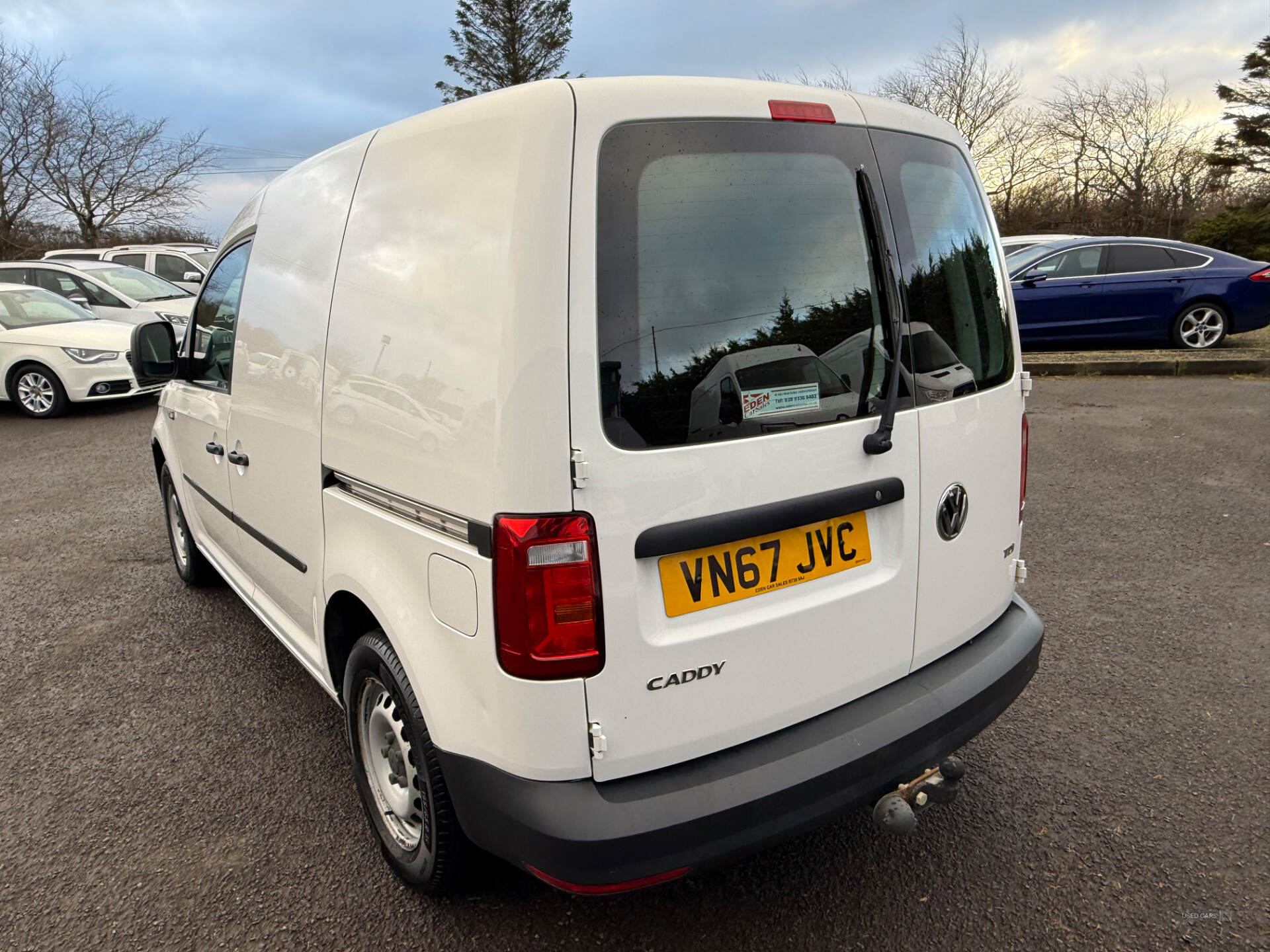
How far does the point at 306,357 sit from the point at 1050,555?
3.88 meters

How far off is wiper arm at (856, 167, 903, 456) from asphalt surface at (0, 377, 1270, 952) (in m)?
1.24

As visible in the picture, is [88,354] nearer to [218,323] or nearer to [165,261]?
[165,261]

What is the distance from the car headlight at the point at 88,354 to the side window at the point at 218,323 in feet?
23.1

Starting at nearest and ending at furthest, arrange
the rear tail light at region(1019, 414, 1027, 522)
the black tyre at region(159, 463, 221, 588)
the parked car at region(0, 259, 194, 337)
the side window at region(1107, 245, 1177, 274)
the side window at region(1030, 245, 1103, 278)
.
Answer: the rear tail light at region(1019, 414, 1027, 522) < the black tyre at region(159, 463, 221, 588) < the side window at region(1107, 245, 1177, 274) < the side window at region(1030, 245, 1103, 278) < the parked car at region(0, 259, 194, 337)

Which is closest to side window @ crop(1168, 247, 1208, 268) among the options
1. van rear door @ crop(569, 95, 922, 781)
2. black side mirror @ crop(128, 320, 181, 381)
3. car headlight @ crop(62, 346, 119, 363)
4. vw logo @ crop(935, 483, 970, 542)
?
vw logo @ crop(935, 483, 970, 542)

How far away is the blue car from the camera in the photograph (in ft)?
33.4

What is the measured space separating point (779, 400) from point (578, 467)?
0.51m

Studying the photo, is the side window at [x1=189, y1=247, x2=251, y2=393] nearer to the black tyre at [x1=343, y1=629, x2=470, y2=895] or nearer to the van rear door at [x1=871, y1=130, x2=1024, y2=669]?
the black tyre at [x1=343, y1=629, x2=470, y2=895]

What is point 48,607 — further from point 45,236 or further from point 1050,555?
point 45,236

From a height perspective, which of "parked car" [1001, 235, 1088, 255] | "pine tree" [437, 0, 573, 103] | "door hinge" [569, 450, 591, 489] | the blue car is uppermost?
"pine tree" [437, 0, 573, 103]

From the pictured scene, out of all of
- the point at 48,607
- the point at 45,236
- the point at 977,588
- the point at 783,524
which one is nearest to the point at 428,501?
the point at 783,524

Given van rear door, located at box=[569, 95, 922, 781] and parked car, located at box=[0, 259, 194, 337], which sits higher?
parked car, located at box=[0, 259, 194, 337]

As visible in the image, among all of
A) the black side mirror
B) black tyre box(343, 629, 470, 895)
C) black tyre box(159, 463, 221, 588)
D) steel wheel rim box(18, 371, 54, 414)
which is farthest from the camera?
steel wheel rim box(18, 371, 54, 414)

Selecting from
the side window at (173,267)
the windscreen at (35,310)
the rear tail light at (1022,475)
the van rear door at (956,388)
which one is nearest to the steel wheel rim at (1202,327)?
the rear tail light at (1022,475)
